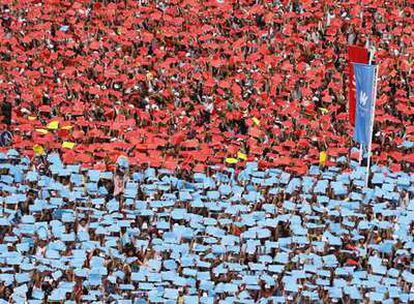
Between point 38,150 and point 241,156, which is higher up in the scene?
point 241,156

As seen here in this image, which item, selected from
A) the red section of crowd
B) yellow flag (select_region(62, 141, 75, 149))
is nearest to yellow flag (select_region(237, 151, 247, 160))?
the red section of crowd

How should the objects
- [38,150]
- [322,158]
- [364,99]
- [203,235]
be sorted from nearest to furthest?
1. [203,235]
2. [364,99]
3. [38,150]
4. [322,158]

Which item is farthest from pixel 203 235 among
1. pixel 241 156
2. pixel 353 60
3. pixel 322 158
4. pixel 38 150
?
pixel 353 60

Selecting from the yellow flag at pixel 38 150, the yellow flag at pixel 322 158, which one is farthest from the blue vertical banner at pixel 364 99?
the yellow flag at pixel 38 150

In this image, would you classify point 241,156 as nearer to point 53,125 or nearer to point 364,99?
point 364,99

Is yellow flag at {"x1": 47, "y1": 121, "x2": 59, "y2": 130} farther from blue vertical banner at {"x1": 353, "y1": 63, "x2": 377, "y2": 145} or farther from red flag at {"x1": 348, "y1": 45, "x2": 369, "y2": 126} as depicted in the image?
blue vertical banner at {"x1": 353, "y1": 63, "x2": 377, "y2": 145}
